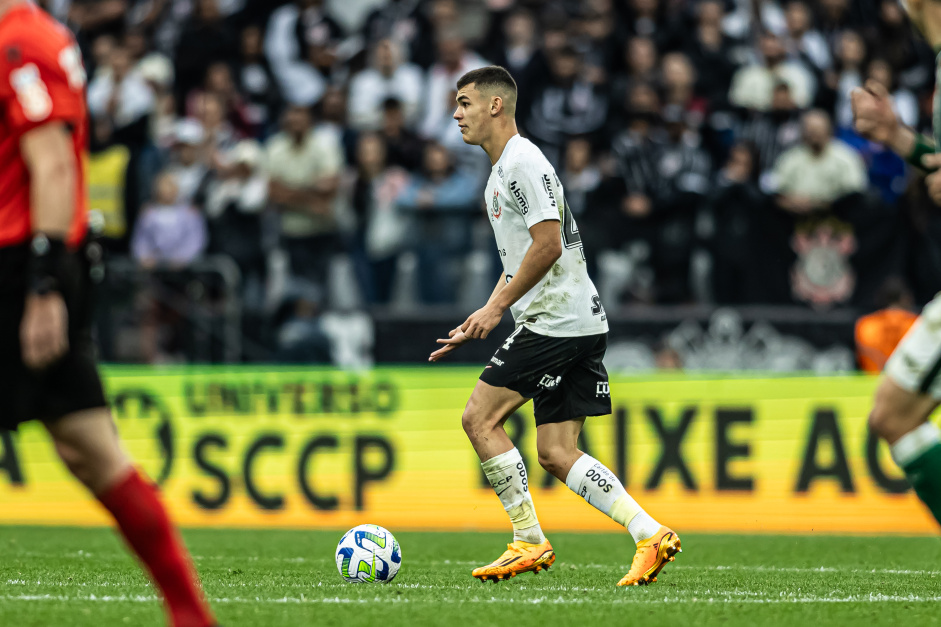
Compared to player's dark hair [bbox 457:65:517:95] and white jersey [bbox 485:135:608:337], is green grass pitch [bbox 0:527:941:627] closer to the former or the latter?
white jersey [bbox 485:135:608:337]

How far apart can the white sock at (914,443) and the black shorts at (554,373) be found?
2.65 meters

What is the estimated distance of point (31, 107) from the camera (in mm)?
4273

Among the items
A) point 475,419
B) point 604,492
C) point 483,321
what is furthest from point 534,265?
point 604,492

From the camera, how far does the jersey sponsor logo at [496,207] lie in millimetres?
7371

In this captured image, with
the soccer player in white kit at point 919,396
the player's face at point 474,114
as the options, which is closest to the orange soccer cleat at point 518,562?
the player's face at point 474,114

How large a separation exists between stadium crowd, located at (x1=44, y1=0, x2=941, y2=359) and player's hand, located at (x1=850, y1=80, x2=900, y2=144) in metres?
8.72

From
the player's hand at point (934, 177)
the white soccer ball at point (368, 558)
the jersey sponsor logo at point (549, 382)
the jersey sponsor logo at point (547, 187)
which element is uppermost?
the player's hand at point (934, 177)

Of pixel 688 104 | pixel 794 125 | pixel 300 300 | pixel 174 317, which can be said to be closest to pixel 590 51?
pixel 688 104

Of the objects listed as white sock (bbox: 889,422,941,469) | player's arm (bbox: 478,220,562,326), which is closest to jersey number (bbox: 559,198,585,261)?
player's arm (bbox: 478,220,562,326)

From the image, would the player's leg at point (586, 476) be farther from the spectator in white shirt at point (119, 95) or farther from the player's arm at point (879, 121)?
the spectator in white shirt at point (119, 95)

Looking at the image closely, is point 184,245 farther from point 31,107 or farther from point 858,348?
point 31,107

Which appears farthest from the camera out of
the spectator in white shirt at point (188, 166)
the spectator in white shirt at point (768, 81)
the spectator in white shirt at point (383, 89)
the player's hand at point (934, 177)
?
the spectator in white shirt at point (768, 81)

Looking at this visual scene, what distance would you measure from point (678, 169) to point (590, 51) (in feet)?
7.82

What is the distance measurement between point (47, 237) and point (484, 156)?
35.5 ft
